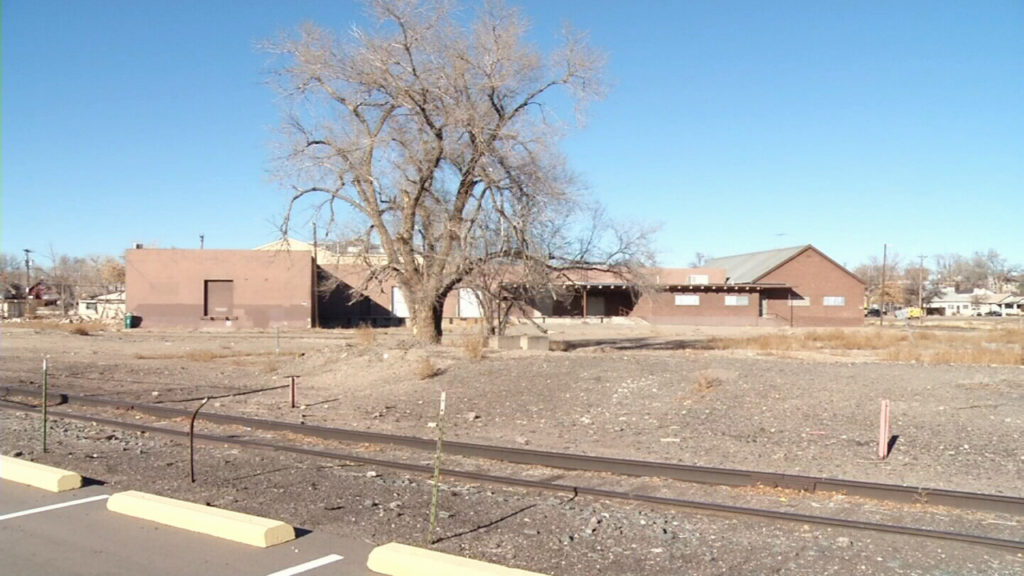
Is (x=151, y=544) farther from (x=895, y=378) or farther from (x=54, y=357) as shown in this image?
(x=54, y=357)

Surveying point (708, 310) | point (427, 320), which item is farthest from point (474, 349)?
point (708, 310)

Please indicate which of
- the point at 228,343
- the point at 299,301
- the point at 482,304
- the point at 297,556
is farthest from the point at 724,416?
the point at 299,301

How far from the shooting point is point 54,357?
1328 inches

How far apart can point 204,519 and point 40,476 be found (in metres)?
3.18

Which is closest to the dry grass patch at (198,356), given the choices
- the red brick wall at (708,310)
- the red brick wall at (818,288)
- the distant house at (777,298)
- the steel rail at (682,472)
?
the steel rail at (682,472)

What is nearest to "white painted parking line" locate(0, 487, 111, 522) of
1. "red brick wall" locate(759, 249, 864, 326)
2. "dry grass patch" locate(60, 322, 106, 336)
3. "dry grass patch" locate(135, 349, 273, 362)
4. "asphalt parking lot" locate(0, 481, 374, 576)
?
"asphalt parking lot" locate(0, 481, 374, 576)

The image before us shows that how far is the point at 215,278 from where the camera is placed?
62.4 meters

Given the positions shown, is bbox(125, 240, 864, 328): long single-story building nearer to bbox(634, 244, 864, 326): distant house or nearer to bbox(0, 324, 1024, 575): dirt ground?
bbox(634, 244, 864, 326): distant house

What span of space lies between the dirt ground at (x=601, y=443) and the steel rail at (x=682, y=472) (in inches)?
10.7

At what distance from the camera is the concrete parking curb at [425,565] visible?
611 cm

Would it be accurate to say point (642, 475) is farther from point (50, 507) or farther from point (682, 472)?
point (50, 507)

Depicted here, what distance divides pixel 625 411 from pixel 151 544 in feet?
38.5

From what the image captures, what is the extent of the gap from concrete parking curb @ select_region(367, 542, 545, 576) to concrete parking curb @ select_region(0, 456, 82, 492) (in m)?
4.66

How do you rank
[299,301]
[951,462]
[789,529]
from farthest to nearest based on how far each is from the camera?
1. [299,301]
2. [951,462]
3. [789,529]
